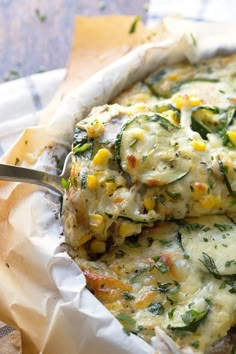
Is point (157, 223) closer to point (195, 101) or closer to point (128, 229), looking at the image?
point (128, 229)

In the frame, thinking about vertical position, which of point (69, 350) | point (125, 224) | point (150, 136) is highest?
point (150, 136)

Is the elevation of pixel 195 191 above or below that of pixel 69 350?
above

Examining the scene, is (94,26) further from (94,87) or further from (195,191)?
(195,191)

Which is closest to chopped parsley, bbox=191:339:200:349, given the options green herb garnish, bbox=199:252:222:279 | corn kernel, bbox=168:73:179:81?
green herb garnish, bbox=199:252:222:279

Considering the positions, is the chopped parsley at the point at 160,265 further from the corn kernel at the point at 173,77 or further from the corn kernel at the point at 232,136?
the corn kernel at the point at 173,77

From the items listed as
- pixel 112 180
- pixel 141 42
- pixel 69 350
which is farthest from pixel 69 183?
pixel 141 42

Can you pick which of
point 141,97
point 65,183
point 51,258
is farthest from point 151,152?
point 141,97

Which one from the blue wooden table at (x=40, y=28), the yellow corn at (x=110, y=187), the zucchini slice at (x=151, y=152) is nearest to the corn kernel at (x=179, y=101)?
the zucchini slice at (x=151, y=152)

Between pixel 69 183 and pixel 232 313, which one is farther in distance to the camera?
pixel 69 183
